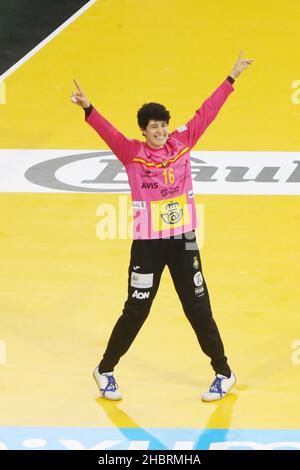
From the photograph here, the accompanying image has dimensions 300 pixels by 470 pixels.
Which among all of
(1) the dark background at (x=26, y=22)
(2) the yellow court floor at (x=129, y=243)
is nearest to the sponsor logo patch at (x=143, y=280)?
(2) the yellow court floor at (x=129, y=243)

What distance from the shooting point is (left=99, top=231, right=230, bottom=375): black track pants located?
366 inches

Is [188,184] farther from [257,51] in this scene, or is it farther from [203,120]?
[257,51]

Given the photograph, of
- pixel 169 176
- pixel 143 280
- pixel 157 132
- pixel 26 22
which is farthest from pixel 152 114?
pixel 26 22

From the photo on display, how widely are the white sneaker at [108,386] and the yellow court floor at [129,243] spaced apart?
81 millimetres

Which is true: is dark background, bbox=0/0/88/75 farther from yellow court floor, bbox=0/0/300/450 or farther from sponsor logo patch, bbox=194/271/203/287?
sponsor logo patch, bbox=194/271/203/287

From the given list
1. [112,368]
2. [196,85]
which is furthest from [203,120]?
[196,85]

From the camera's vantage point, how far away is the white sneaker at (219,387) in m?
9.63

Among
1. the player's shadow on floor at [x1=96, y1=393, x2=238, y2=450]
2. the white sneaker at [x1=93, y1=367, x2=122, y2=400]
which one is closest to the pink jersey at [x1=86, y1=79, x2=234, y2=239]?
the white sneaker at [x1=93, y1=367, x2=122, y2=400]

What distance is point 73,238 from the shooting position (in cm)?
1233

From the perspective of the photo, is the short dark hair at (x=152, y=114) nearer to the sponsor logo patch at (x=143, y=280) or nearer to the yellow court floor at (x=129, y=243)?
the sponsor logo patch at (x=143, y=280)

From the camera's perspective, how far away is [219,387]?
9.66m

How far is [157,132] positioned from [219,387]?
6.41ft

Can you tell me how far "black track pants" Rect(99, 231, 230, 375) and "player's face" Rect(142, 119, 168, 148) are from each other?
686 millimetres

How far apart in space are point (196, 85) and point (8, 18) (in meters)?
3.76
